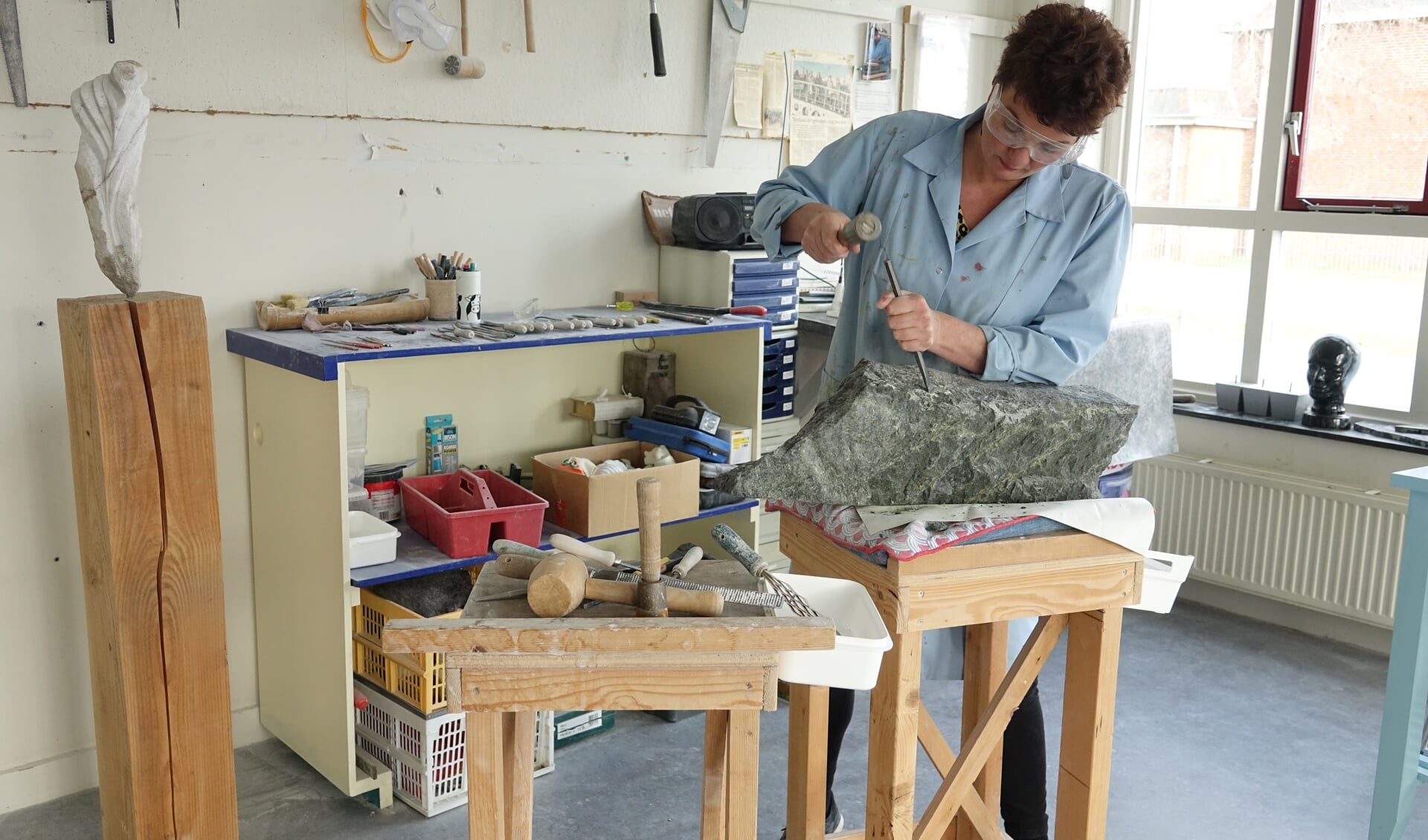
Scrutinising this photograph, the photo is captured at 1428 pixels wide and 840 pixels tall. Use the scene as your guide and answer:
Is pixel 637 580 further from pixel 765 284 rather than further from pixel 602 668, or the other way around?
pixel 765 284

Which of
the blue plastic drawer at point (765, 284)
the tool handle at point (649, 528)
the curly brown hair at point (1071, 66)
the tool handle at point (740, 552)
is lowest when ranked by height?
the tool handle at point (740, 552)

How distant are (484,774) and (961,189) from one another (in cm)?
120

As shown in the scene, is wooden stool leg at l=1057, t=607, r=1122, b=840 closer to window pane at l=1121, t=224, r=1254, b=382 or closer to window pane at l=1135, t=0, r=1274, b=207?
window pane at l=1121, t=224, r=1254, b=382

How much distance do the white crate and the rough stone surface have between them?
1.19m

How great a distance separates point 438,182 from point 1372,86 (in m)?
2.86

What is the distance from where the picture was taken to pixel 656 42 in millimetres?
3145

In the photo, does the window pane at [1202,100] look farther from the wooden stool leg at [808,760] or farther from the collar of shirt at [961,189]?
the wooden stool leg at [808,760]

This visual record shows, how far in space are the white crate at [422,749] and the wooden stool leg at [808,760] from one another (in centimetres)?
82

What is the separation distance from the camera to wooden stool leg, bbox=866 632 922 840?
5.11ft

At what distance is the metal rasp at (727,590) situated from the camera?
1362mm

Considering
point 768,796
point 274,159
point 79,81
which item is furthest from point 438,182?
point 768,796

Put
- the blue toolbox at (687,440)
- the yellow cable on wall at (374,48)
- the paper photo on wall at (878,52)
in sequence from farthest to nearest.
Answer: the paper photo on wall at (878,52) < the blue toolbox at (687,440) < the yellow cable on wall at (374,48)

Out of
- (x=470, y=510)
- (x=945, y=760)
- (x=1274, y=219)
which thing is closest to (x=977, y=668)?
(x=945, y=760)

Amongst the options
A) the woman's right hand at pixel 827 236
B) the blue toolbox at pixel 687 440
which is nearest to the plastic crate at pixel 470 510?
the blue toolbox at pixel 687 440
